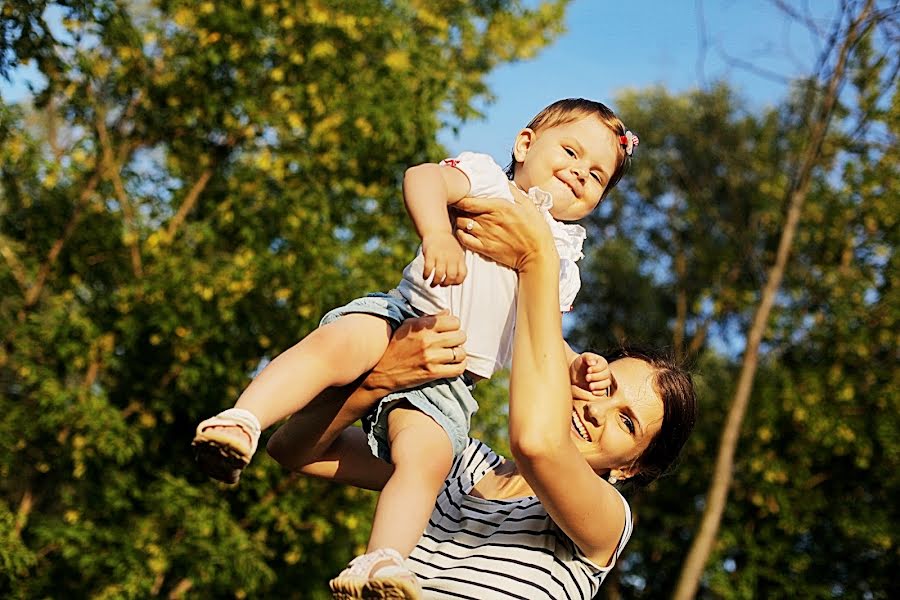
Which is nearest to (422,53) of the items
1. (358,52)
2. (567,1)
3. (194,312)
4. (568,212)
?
(358,52)

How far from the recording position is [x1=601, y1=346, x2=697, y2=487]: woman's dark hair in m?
2.38

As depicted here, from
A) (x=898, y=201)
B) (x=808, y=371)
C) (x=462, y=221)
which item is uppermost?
(x=898, y=201)

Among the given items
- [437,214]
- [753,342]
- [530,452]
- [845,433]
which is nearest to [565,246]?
[437,214]

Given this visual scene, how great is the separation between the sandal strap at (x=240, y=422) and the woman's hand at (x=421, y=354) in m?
0.35

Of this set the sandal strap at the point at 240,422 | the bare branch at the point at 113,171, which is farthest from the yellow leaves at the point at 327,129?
the sandal strap at the point at 240,422

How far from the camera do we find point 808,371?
14.4m

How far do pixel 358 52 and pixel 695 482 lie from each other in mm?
9212

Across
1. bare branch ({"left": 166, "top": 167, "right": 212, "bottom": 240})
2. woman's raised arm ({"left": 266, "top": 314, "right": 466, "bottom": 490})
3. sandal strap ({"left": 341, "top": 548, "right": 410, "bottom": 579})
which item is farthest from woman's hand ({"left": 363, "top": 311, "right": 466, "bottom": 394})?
bare branch ({"left": 166, "top": 167, "right": 212, "bottom": 240})

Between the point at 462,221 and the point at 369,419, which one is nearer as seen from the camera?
the point at 462,221

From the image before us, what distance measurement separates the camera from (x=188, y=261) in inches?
325

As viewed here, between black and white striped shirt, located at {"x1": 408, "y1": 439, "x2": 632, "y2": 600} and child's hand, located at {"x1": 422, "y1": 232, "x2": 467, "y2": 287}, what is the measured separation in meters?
0.59

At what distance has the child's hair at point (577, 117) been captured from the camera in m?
2.47

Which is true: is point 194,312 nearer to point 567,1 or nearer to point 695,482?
point 567,1

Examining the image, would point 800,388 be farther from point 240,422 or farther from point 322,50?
point 240,422
